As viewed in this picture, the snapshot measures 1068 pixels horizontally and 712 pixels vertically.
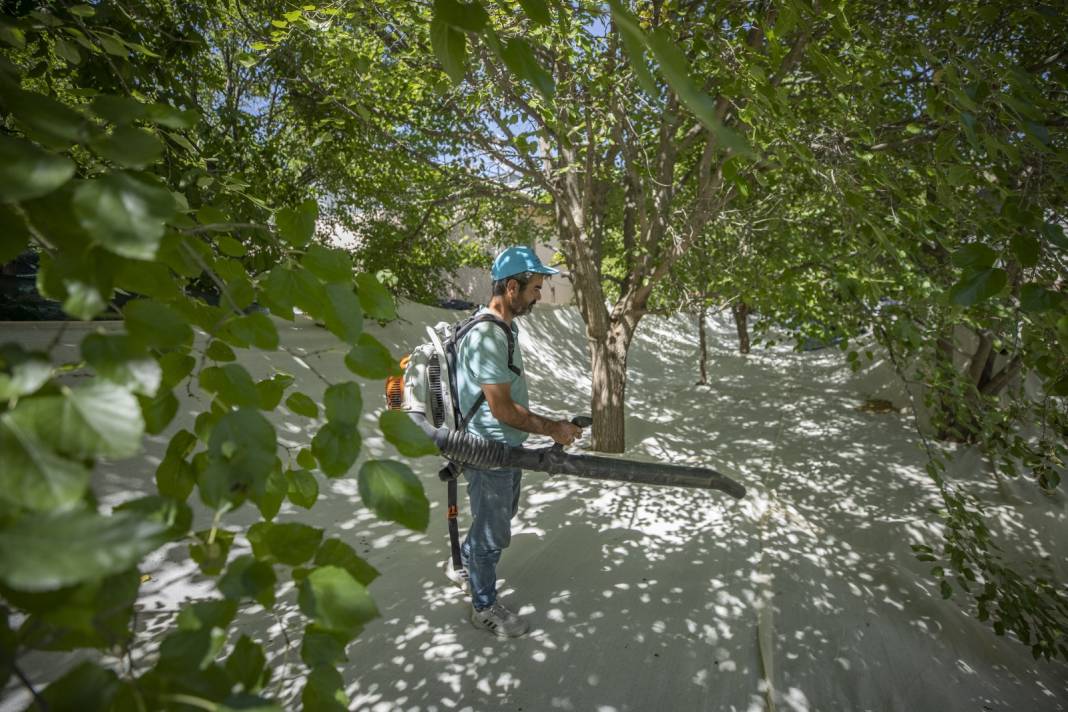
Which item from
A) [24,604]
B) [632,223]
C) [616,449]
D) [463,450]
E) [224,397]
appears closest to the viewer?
[24,604]

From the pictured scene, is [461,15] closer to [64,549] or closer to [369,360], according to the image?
[369,360]

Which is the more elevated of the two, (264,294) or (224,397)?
(264,294)

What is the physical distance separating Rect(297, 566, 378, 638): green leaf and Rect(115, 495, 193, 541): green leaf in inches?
5.6

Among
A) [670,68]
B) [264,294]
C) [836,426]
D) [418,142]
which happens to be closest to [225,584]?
[264,294]

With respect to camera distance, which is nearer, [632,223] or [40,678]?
[40,678]

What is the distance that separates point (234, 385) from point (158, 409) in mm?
93

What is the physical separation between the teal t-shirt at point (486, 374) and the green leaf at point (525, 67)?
1.65m

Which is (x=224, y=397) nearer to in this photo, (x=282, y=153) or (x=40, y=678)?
(x=40, y=678)

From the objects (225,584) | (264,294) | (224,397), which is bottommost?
(225,584)

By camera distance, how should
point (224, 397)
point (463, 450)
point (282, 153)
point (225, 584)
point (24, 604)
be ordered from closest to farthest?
1. point (24, 604)
2. point (225, 584)
3. point (224, 397)
4. point (463, 450)
5. point (282, 153)

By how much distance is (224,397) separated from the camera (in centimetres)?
71

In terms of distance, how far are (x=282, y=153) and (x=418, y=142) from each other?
192cm

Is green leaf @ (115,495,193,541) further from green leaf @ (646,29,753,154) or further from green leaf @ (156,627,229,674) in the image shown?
green leaf @ (646,29,753,154)

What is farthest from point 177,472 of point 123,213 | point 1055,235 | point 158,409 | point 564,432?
point 564,432
